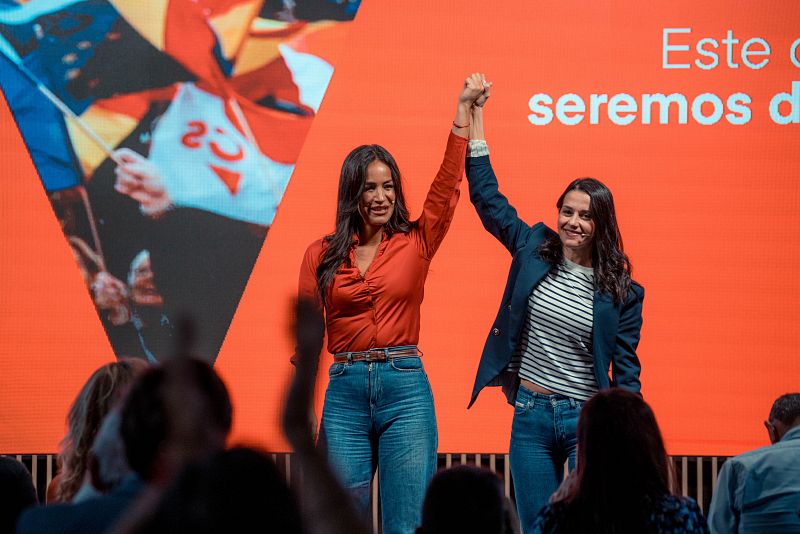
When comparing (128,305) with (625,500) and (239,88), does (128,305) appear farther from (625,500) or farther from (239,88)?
(625,500)

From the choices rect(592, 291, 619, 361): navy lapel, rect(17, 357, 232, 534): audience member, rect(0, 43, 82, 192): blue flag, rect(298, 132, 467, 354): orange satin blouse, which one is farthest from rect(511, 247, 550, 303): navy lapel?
rect(0, 43, 82, 192): blue flag

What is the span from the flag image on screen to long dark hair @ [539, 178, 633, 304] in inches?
61.9

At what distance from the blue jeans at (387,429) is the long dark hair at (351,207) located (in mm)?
278

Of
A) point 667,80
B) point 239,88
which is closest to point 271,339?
point 239,88

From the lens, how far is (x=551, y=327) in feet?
9.64

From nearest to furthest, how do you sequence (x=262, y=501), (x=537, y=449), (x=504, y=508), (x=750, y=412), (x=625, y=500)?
(x=262, y=501) < (x=504, y=508) < (x=625, y=500) < (x=537, y=449) < (x=750, y=412)

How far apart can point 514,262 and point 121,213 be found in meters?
1.91

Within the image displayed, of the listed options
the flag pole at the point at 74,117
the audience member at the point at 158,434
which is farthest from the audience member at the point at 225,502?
the flag pole at the point at 74,117

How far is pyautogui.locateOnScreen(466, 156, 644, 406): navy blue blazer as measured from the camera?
9.53 feet

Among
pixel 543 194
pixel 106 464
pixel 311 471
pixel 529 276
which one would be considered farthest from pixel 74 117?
pixel 311 471

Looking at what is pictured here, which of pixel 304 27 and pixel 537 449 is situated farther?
pixel 304 27

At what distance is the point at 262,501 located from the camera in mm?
1001

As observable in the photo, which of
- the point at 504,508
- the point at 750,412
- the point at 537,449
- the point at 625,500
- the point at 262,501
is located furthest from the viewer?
the point at 750,412

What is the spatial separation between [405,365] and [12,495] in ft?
3.69
